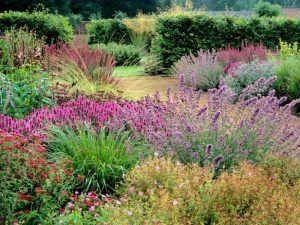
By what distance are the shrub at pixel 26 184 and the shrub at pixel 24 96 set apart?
2.31 meters

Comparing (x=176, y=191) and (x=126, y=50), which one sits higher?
(x=176, y=191)

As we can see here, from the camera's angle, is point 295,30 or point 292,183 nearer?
point 292,183

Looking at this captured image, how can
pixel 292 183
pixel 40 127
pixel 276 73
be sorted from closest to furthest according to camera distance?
pixel 292 183, pixel 40 127, pixel 276 73

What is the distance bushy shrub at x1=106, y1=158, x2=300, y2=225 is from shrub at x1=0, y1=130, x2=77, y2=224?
0.51 meters

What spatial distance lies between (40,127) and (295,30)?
548 inches

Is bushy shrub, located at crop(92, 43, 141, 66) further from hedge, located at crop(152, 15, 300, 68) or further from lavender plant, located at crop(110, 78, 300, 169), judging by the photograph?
lavender plant, located at crop(110, 78, 300, 169)

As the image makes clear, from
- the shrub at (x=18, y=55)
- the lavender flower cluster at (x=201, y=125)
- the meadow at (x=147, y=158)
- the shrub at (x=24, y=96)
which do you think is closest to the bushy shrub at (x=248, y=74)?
the meadow at (x=147, y=158)

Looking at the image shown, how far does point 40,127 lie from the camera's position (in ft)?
17.7

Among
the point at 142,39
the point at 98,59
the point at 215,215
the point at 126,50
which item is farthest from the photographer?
the point at 142,39

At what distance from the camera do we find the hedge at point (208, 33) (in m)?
17.0

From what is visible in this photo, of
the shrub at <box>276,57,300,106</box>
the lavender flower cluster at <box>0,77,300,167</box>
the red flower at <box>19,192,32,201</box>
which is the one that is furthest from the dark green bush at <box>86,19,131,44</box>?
the red flower at <box>19,192,32,201</box>

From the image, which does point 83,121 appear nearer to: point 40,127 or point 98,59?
point 40,127

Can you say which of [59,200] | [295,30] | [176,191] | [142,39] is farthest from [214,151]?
[142,39]

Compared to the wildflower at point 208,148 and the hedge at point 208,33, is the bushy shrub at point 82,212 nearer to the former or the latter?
the wildflower at point 208,148
